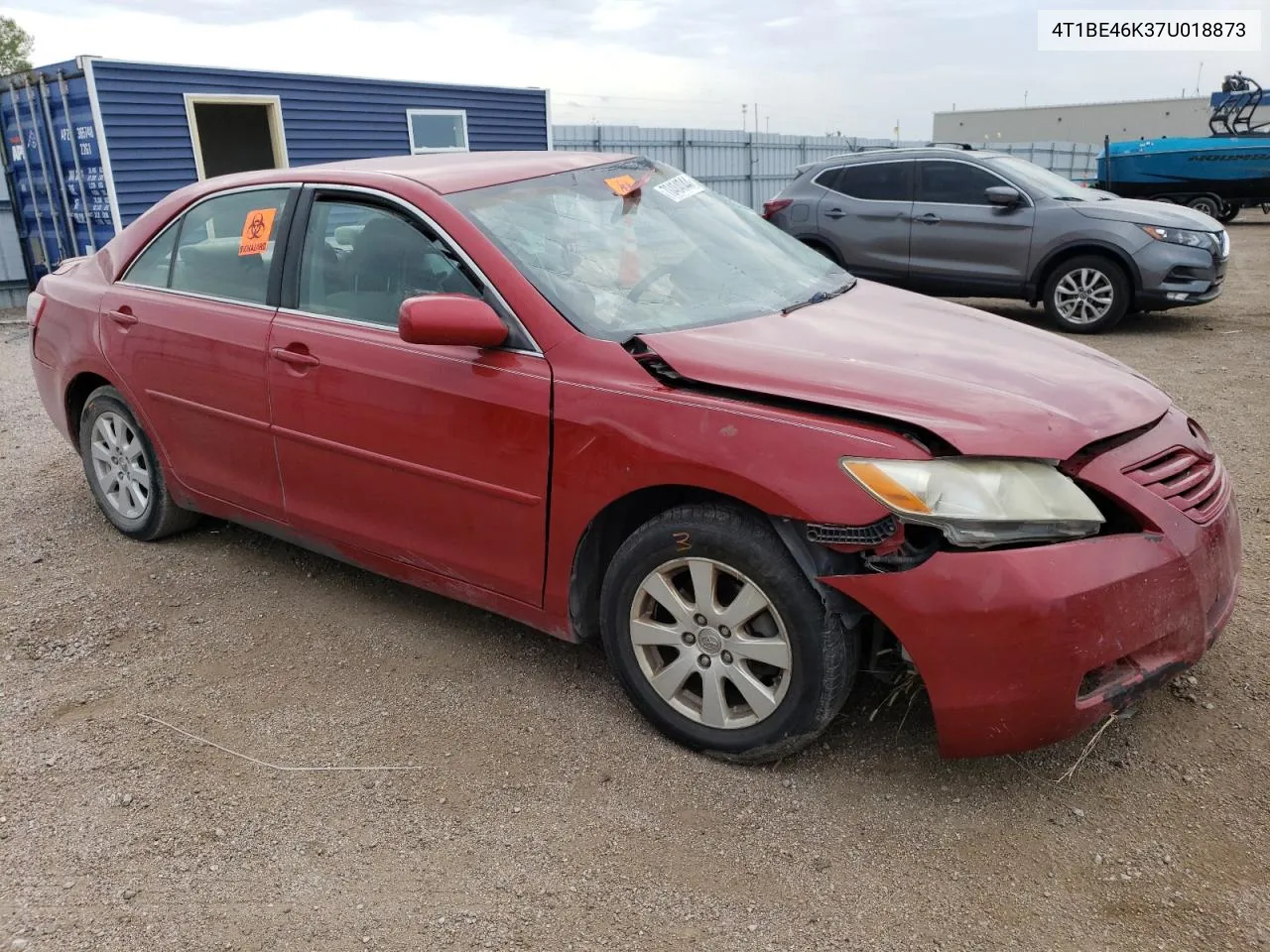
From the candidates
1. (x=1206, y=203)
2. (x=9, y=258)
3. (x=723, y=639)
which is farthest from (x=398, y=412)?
(x=1206, y=203)

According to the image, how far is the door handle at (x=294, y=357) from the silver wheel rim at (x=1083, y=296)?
25.4 feet

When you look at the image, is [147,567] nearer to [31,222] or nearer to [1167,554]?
[1167,554]

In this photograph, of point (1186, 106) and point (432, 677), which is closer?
point (432, 677)

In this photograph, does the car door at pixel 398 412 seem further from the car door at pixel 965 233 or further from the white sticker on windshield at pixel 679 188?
the car door at pixel 965 233

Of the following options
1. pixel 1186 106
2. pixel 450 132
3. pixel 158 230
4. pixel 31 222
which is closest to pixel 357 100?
pixel 450 132

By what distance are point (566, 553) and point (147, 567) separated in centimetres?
237

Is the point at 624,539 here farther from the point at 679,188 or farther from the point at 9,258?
the point at 9,258

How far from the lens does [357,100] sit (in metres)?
14.3

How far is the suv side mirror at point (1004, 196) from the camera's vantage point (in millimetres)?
9008

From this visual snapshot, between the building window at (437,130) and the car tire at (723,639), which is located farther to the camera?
the building window at (437,130)

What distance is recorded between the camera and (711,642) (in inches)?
104

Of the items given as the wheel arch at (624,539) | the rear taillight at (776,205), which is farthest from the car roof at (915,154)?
the wheel arch at (624,539)

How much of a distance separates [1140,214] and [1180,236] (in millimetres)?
391

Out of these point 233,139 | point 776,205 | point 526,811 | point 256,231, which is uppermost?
point 233,139
